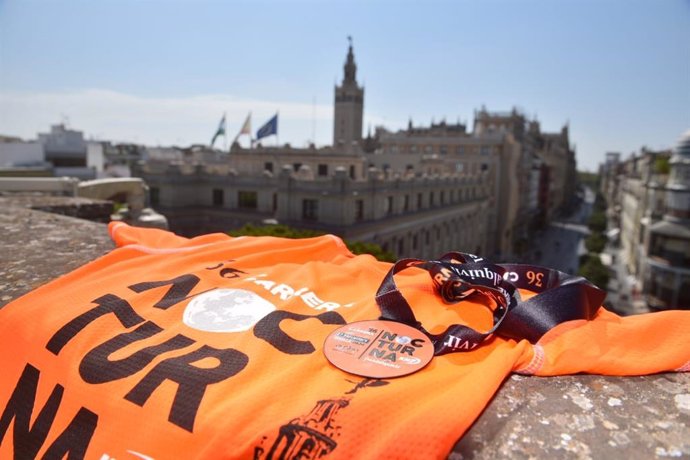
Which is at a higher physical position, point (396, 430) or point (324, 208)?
point (396, 430)

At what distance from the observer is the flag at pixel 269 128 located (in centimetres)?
3238

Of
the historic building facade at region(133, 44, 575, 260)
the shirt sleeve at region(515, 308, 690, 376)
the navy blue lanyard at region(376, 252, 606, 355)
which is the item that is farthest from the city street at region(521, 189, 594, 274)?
the shirt sleeve at region(515, 308, 690, 376)

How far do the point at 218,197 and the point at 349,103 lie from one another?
131 ft

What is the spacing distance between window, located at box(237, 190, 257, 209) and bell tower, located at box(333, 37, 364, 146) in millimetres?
37723

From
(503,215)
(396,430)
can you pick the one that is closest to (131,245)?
(396,430)

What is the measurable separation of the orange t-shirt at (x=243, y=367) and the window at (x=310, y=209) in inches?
868

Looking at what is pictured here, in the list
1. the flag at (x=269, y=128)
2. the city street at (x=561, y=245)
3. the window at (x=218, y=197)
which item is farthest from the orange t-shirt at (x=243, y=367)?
the city street at (x=561, y=245)

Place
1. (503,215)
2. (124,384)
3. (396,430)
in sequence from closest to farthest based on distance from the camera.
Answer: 1. (396,430)
2. (124,384)
3. (503,215)

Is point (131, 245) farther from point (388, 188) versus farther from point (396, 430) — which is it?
point (388, 188)

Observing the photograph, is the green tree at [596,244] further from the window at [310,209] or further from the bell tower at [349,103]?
the window at [310,209]

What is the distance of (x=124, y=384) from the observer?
1738mm

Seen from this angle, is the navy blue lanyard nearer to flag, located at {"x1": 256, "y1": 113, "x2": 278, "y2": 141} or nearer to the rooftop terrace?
the rooftop terrace

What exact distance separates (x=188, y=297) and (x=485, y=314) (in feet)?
4.93

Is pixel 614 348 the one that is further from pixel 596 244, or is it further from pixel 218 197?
pixel 596 244
